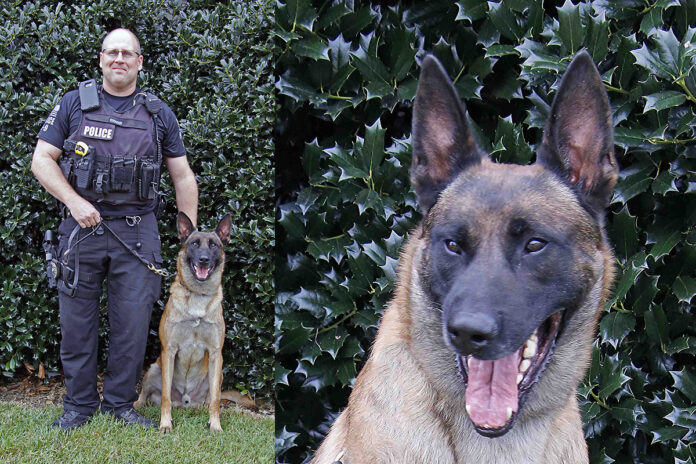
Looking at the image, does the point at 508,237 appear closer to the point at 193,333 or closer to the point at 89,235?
the point at 89,235

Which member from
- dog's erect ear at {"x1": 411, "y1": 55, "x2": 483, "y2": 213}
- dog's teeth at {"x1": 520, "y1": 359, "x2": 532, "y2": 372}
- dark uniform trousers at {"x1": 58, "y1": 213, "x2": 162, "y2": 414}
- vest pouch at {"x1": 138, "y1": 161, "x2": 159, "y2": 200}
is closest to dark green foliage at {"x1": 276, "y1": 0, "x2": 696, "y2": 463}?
dog's erect ear at {"x1": 411, "y1": 55, "x2": 483, "y2": 213}

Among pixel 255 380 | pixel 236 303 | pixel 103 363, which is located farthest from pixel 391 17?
pixel 103 363

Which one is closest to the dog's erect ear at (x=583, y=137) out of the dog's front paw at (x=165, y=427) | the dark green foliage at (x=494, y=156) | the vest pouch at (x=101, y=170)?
the dark green foliage at (x=494, y=156)

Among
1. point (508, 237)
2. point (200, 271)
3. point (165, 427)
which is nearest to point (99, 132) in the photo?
point (200, 271)

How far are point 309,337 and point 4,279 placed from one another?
3.15 meters

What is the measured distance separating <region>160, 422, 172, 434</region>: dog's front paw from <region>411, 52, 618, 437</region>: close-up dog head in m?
3.09

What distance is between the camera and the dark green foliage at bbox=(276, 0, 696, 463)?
76.4 inches

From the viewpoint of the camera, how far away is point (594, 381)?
6.86ft

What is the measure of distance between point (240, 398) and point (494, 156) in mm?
3029

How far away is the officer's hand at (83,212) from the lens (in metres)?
3.48

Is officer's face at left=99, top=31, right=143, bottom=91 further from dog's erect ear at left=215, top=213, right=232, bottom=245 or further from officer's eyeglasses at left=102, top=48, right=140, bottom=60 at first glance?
dog's erect ear at left=215, top=213, right=232, bottom=245

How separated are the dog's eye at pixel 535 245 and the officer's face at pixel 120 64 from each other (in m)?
2.81

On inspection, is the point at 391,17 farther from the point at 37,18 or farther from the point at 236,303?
Result: the point at 37,18

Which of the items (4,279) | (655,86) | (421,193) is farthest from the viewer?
(4,279)
